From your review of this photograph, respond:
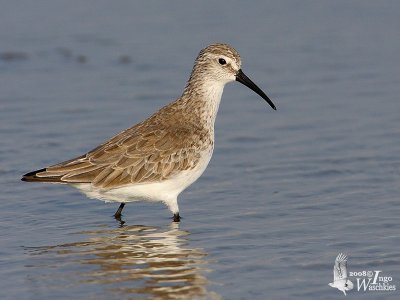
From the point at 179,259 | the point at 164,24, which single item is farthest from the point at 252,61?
the point at 179,259

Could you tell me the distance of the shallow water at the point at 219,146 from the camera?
10.2 metres

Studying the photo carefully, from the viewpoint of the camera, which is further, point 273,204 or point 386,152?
point 386,152

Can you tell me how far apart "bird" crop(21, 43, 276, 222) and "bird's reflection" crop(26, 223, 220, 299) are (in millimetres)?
462

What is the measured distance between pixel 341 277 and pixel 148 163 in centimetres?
292

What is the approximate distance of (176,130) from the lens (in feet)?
39.3

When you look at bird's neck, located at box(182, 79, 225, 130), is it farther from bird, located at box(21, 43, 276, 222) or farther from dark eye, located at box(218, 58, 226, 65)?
dark eye, located at box(218, 58, 226, 65)

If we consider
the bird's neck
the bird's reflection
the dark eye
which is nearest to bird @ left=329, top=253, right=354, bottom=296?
the bird's reflection

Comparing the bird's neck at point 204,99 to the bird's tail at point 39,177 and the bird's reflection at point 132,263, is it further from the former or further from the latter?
the bird's tail at point 39,177

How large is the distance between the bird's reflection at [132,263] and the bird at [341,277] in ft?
3.91

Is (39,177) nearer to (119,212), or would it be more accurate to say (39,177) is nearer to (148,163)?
(148,163)

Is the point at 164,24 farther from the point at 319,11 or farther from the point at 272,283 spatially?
the point at 272,283

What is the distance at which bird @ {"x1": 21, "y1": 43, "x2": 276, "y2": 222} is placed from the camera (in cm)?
1139

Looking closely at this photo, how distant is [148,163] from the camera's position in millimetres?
11617

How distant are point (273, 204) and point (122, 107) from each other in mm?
4454
